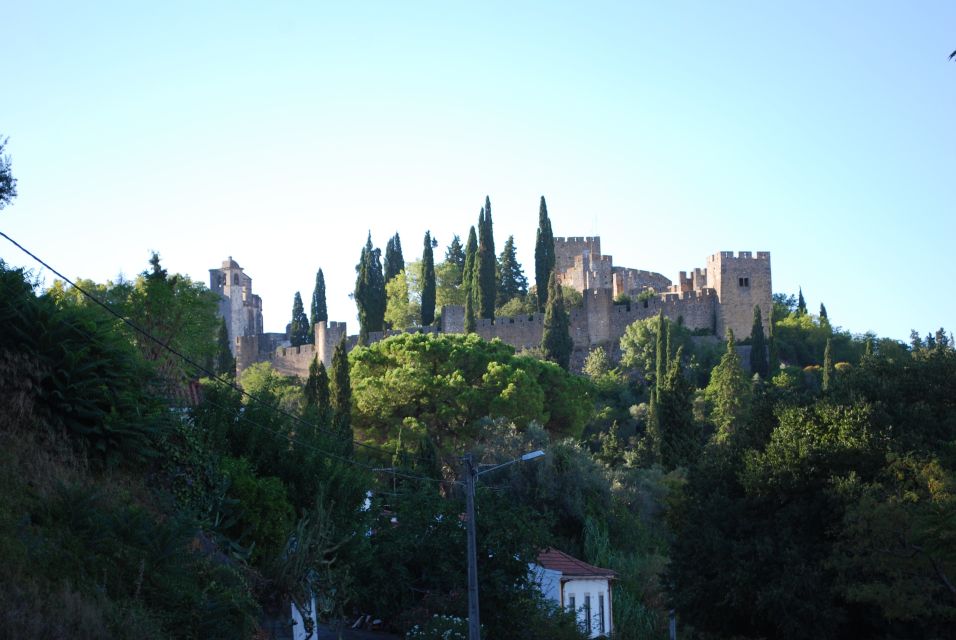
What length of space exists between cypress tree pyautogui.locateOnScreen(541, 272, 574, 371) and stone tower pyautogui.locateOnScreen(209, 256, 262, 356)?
3392 cm

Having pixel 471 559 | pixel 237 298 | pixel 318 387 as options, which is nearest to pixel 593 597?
pixel 471 559

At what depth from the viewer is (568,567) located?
33938mm

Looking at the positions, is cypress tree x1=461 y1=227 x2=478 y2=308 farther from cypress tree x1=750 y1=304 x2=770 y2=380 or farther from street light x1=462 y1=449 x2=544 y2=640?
street light x1=462 y1=449 x2=544 y2=640

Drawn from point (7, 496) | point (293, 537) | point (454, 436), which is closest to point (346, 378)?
point (454, 436)

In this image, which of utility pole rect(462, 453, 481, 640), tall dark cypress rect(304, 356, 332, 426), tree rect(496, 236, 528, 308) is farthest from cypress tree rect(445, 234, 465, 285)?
utility pole rect(462, 453, 481, 640)

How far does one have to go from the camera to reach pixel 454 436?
55469 millimetres

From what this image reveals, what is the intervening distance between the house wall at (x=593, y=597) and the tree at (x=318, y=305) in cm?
5192

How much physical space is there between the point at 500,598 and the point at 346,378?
28297mm

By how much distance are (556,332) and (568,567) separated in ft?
114

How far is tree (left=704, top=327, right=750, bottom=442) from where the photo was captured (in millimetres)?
60625

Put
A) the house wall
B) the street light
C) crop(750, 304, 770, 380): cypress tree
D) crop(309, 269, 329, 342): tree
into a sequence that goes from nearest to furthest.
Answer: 1. the street light
2. the house wall
3. crop(750, 304, 770, 380): cypress tree
4. crop(309, 269, 329, 342): tree

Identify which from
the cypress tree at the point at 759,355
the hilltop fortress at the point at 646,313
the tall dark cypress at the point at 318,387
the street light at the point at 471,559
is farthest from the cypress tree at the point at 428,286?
the street light at the point at 471,559

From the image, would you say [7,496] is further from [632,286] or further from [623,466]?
[632,286]

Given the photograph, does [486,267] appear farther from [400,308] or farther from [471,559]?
[471,559]
